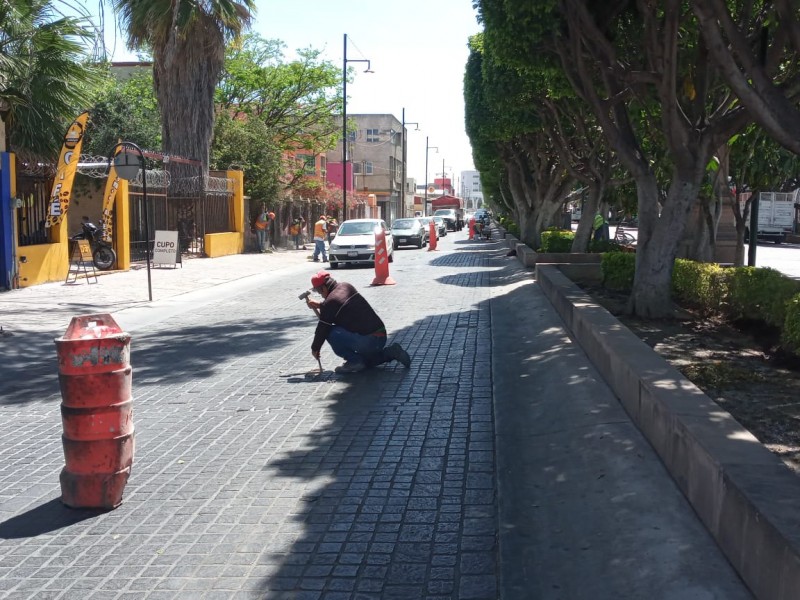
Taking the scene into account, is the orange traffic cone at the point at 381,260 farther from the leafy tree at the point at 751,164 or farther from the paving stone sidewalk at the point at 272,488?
the paving stone sidewalk at the point at 272,488

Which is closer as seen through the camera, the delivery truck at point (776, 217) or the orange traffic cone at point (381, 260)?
the orange traffic cone at point (381, 260)

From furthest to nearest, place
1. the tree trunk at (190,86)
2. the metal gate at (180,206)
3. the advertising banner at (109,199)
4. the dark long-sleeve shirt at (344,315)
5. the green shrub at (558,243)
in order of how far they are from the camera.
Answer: the tree trunk at (190,86)
the metal gate at (180,206)
the green shrub at (558,243)
the advertising banner at (109,199)
the dark long-sleeve shirt at (344,315)

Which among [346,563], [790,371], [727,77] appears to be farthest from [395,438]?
[727,77]

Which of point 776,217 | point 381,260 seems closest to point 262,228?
point 381,260

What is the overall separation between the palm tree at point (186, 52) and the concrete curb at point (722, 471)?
20796 mm

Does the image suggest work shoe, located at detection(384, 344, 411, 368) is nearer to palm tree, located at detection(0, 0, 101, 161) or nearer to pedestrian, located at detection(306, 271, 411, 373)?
pedestrian, located at detection(306, 271, 411, 373)

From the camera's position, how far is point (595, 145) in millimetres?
21672

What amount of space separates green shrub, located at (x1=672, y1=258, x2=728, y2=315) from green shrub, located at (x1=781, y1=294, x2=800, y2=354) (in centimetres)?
302

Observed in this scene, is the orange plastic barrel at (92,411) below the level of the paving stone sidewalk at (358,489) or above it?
above

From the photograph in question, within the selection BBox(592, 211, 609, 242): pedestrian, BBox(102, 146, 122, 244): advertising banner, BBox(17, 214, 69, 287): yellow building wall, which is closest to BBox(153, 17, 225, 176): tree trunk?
BBox(102, 146, 122, 244): advertising banner

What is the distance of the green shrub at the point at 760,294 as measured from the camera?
Answer: 8.82 m

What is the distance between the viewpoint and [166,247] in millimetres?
23188

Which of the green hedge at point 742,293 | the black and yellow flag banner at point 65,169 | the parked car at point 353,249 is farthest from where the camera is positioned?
the parked car at point 353,249

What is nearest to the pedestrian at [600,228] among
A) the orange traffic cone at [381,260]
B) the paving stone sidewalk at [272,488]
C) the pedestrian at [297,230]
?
the orange traffic cone at [381,260]
